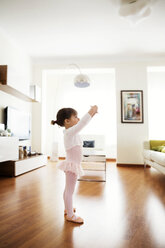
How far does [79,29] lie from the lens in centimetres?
350

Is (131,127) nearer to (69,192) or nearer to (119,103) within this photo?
(119,103)

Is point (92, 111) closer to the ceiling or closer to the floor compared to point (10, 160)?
closer to the ceiling

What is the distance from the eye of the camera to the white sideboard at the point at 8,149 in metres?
2.78

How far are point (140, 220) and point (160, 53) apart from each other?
4118 mm

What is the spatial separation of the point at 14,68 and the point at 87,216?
3.07 metres

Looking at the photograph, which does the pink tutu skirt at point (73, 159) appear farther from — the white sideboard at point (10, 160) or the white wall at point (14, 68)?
the white wall at point (14, 68)

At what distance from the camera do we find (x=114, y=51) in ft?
14.4

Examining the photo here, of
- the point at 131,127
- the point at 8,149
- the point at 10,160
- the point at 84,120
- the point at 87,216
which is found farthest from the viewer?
the point at 131,127

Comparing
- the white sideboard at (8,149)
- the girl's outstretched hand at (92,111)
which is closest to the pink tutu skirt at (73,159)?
the girl's outstretched hand at (92,111)

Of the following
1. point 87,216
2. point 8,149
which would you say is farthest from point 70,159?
point 8,149

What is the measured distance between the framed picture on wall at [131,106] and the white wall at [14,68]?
7.66 ft

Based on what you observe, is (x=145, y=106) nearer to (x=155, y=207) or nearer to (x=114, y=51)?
(x=114, y=51)

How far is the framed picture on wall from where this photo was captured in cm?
466

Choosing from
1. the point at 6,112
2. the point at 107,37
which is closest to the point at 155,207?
the point at 6,112
